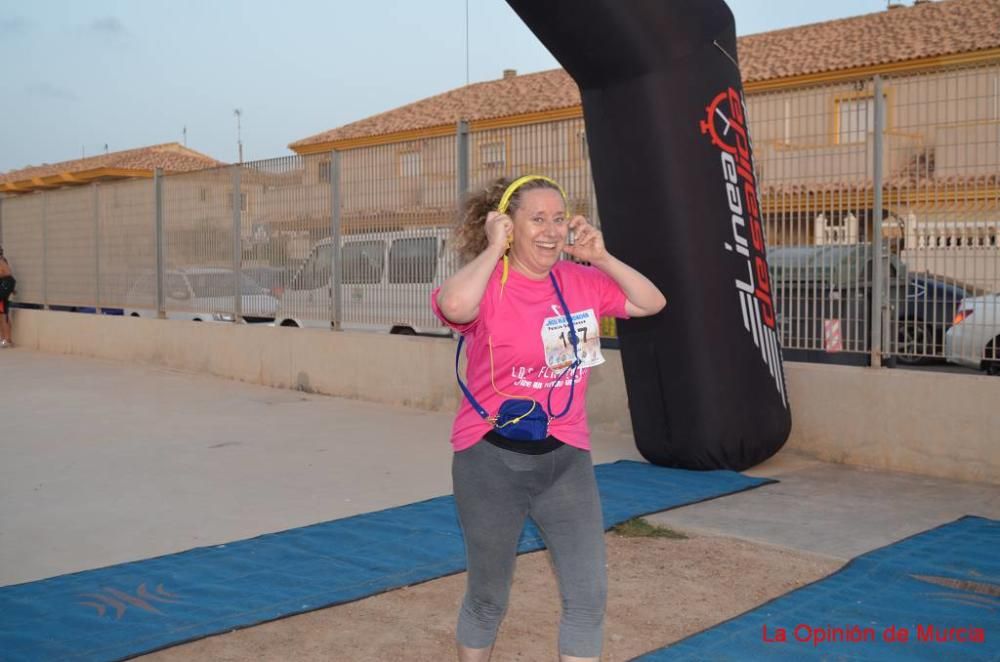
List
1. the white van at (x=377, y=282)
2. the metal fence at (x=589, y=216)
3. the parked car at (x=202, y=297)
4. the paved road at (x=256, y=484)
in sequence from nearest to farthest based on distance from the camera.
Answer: the paved road at (x=256, y=484)
the metal fence at (x=589, y=216)
the white van at (x=377, y=282)
the parked car at (x=202, y=297)

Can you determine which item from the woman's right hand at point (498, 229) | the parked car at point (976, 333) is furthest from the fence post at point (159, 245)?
the woman's right hand at point (498, 229)

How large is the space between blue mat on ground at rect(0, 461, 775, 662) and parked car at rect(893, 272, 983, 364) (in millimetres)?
2212

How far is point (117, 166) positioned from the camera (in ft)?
120

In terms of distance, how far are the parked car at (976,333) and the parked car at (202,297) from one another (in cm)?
796

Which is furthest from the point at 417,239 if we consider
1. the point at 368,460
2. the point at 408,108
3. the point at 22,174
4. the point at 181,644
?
the point at 22,174

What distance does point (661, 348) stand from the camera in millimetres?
6863

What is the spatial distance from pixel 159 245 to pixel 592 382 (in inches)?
329

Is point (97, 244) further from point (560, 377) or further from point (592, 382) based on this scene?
point (560, 377)

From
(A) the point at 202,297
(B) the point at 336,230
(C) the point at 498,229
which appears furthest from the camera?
(A) the point at 202,297

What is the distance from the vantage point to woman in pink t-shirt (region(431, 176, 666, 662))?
3066 millimetres

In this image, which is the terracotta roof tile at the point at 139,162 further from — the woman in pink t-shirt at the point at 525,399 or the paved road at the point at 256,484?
the woman in pink t-shirt at the point at 525,399

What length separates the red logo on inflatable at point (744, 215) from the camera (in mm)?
6843

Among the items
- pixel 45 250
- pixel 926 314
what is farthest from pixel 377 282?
pixel 45 250

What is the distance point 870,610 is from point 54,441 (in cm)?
698
